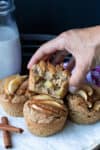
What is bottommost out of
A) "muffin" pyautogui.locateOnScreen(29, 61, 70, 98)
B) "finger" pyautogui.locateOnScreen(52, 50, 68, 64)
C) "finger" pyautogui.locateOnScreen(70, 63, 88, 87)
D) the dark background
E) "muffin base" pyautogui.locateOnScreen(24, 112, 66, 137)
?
the dark background

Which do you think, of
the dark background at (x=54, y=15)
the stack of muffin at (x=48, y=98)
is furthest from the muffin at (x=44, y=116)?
the dark background at (x=54, y=15)

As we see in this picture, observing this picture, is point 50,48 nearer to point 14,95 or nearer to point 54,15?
point 14,95

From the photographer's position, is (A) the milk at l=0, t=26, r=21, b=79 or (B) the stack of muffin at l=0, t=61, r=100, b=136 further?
(A) the milk at l=0, t=26, r=21, b=79

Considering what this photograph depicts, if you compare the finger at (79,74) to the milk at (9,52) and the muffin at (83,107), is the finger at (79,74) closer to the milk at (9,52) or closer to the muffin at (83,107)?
the muffin at (83,107)

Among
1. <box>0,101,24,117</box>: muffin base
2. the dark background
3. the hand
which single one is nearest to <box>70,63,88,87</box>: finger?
the hand

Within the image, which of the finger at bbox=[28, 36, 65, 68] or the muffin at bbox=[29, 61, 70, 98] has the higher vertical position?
the finger at bbox=[28, 36, 65, 68]

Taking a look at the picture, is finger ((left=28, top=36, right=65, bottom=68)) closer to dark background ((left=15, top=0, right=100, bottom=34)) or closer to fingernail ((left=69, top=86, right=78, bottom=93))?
fingernail ((left=69, top=86, right=78, bottom=93))

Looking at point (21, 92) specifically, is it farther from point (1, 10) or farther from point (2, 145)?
point (1, 10)
